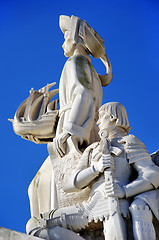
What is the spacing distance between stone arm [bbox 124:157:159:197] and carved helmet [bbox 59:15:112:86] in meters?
3.07

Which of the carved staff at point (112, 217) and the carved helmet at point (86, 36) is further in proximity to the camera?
the carved helmet at point (86, 36)

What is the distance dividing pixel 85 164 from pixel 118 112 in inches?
34.1

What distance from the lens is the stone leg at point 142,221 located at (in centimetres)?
614

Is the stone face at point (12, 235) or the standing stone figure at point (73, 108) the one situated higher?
the standing stone figure at point (73, 108)

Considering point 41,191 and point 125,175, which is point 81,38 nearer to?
point 41,191

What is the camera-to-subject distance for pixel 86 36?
30.2 ft

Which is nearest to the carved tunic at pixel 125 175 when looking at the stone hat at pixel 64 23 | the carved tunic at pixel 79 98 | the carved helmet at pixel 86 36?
the carved tunic at pixel 79 98

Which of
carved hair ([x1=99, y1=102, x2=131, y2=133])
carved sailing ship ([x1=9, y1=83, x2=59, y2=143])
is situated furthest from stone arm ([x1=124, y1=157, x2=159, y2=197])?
carved sailing ship ([x1=9, y1=83, x2=59, y2=143])

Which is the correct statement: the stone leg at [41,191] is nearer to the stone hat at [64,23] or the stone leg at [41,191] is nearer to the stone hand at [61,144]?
the stone hand at [61,144]

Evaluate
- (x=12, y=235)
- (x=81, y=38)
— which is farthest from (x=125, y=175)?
(x=81, y=38)

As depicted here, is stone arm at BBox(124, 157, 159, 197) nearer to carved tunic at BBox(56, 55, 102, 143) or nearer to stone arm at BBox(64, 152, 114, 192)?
stone arm at BBox(64, 152, 114, 192)

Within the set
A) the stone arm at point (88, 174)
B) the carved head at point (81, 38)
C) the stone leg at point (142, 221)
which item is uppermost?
the carved head at point (81, 38)

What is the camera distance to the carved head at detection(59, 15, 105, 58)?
9.14 m

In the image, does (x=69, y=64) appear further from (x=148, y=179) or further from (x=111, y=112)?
(x=148, y=179)
